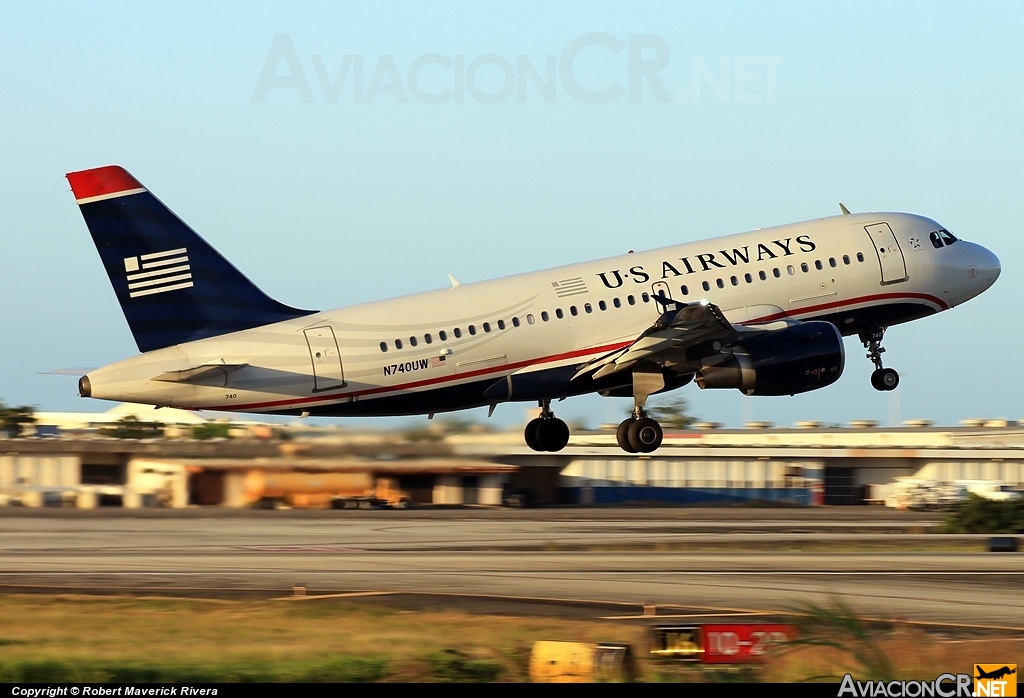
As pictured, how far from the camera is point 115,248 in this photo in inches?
1531

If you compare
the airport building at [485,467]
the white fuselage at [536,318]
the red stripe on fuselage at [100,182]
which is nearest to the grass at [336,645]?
the white fuselage at [536,318]

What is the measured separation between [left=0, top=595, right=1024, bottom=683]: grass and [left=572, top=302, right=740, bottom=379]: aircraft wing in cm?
959

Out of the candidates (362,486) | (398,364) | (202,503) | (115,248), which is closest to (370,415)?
(398,364)

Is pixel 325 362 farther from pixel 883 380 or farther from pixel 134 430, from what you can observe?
pixel 134 430

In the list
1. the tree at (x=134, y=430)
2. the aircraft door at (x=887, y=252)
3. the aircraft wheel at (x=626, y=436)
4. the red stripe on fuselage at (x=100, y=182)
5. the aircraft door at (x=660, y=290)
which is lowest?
the aircraft wheel at (x=626, y=436)

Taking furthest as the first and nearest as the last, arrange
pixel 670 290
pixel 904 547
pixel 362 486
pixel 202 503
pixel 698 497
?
pixel 698 497 < pixel 202 503 < pixel 362 486 < pixel 904 547 < pixel 670 290

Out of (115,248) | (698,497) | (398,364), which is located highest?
(115,248)

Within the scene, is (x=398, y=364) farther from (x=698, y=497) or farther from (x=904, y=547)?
(x=698, y=497)

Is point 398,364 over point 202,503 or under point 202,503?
over

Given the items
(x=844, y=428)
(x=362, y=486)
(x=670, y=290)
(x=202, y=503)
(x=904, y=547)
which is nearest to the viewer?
(x=670, y=290)

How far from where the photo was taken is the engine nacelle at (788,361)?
134ft

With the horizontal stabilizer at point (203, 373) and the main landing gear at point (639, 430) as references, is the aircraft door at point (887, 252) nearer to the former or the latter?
the main landing gear at point (639, 430)

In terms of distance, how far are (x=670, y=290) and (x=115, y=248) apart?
15925 mm

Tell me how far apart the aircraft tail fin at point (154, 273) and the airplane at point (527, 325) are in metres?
0.04
